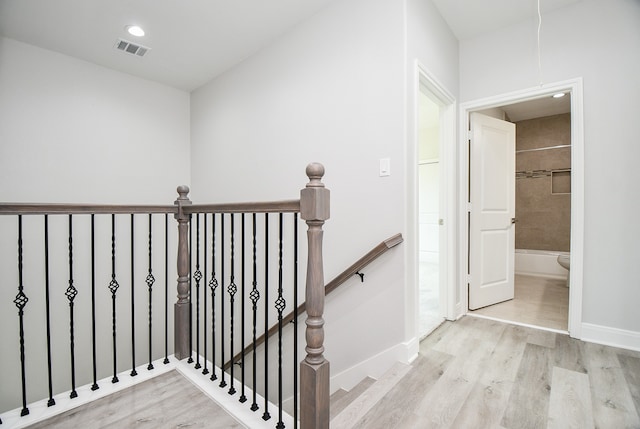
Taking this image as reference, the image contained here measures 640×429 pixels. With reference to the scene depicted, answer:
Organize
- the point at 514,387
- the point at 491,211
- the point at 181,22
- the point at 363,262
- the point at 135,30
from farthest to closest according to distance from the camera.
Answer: the point at 491,211 < the point at 135,30 < the point at 181,22 < the point at 363,262 < the point at 514,387

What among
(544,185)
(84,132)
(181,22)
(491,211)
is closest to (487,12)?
(491,211)

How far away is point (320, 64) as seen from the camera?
250 cm

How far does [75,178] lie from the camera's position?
10.4ft

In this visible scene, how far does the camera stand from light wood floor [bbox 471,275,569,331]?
2766 mm

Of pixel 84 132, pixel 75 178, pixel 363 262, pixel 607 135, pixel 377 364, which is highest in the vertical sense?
pixel 84 132

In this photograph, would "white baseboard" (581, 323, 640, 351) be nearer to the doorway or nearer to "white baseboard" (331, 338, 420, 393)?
the doorway

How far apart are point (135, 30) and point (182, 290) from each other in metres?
2.35

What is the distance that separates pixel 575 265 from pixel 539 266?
289 centimetres

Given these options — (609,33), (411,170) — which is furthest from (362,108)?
(609,33)

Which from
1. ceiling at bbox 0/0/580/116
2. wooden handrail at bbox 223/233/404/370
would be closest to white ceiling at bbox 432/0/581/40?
ceiling at bbox 0/0/580/116

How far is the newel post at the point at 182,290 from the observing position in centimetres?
205

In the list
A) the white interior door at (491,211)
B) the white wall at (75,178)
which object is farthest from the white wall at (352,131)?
the white wall at (75,178)

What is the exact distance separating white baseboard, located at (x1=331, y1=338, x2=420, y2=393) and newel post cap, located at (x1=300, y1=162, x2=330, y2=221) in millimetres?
1245

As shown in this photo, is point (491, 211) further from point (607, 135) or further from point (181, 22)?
point (181, 22)
